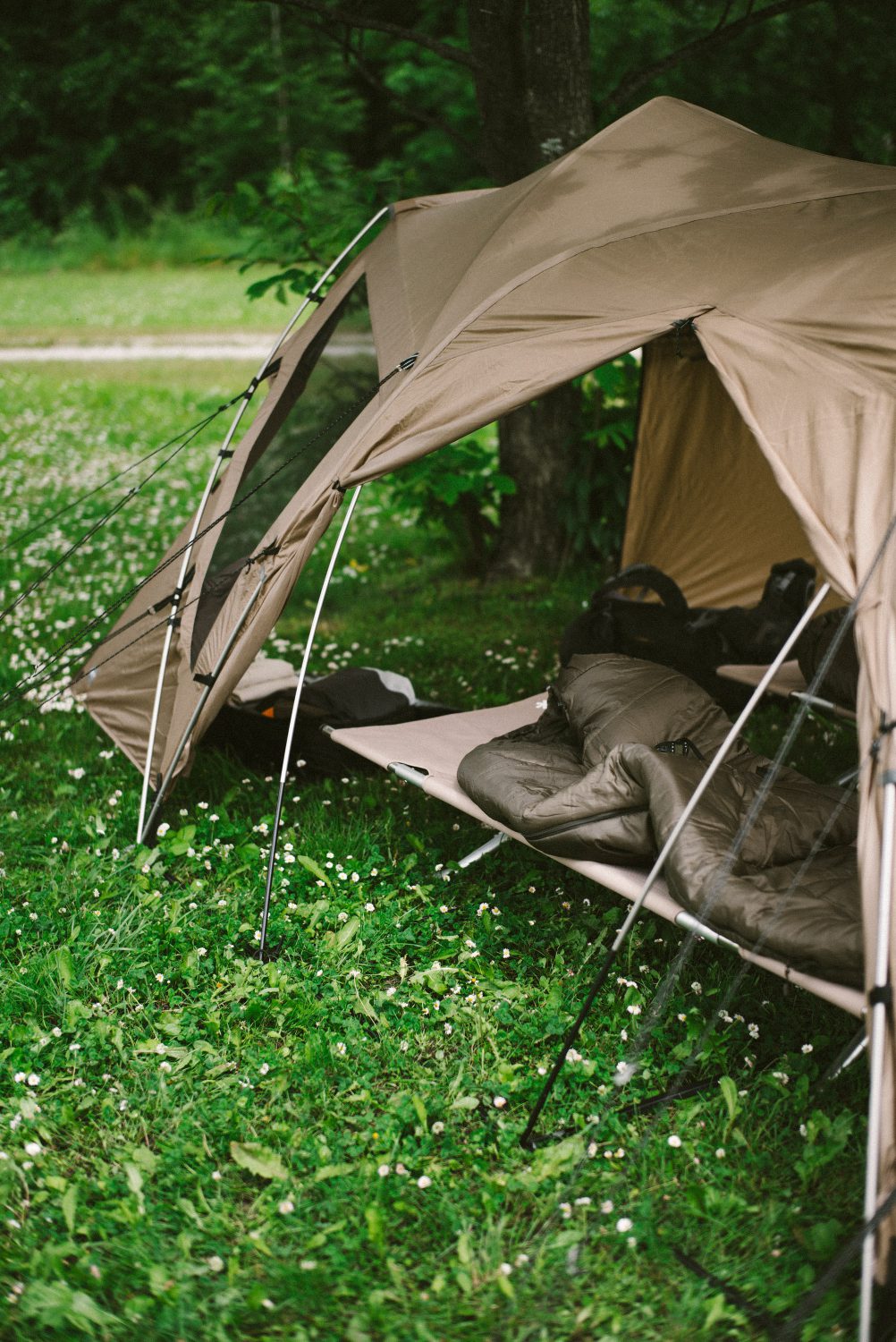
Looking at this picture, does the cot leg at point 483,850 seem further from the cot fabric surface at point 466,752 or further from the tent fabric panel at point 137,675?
the tent fabric panel at point 137,675

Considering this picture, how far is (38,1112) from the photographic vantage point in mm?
2666

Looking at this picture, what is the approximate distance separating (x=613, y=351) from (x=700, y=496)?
217cm

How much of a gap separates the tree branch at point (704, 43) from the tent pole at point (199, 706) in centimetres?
304

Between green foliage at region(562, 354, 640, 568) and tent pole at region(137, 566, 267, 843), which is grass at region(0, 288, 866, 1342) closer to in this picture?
tent pole at region(137, 566, 267, 843)

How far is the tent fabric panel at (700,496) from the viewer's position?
16.3 feet

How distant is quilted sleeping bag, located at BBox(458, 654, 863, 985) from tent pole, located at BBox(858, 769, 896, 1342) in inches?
7.5

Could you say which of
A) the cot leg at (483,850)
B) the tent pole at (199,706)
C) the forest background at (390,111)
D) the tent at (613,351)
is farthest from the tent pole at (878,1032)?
the forest background at (390,111)

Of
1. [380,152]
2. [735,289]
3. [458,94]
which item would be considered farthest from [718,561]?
[380,152]

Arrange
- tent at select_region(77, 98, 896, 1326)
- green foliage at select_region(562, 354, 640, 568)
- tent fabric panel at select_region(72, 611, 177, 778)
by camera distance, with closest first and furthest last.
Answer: tent at select_region(77, 98, 896, 1326)
tent fabric panel at select_region(72, 611, 177, 778)
green foliage at select_region(562, 354, 640, 568)

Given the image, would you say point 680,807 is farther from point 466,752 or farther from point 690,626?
point 690,626

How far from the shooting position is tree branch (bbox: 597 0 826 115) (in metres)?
4.72

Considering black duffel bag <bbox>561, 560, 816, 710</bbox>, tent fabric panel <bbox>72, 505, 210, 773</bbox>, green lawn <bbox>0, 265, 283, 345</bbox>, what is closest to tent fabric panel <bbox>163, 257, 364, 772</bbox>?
tent fabric panel <bbox>72, 505, 210, 773</bbox>

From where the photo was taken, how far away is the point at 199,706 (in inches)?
142

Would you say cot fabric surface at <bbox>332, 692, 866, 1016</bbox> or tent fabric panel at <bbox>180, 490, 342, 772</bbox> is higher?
tent fabric panel at <bbox>180, 490, 342, 772</bbox>
